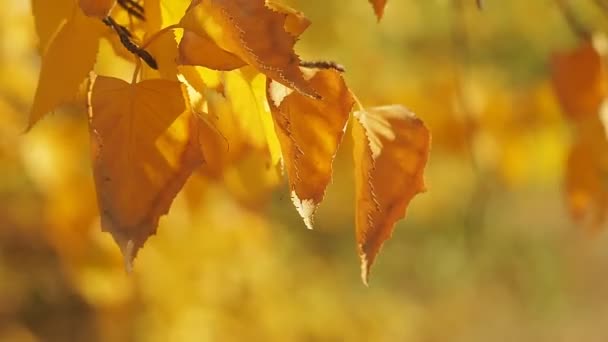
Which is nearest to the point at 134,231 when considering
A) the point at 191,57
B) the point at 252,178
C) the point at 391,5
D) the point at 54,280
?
the point at 191,57

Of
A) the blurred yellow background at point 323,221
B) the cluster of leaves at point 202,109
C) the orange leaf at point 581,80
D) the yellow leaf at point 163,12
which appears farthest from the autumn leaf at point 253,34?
the blurred yellow background at point 323,221

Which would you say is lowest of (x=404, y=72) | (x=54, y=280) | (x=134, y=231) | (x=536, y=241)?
(x=536, y=241)

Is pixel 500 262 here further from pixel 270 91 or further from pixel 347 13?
pixel 270 91

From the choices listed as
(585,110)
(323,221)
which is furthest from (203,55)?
(323,221)

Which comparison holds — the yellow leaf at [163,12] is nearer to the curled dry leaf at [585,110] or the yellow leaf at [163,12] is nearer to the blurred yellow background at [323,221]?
the curled dry leaf at [585,110]

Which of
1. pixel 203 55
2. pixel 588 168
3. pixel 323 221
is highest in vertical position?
pixel 203 55

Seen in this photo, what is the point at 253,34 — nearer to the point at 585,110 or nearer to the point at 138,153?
the point at 138,153

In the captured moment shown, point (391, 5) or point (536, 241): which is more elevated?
point (391, 5)
